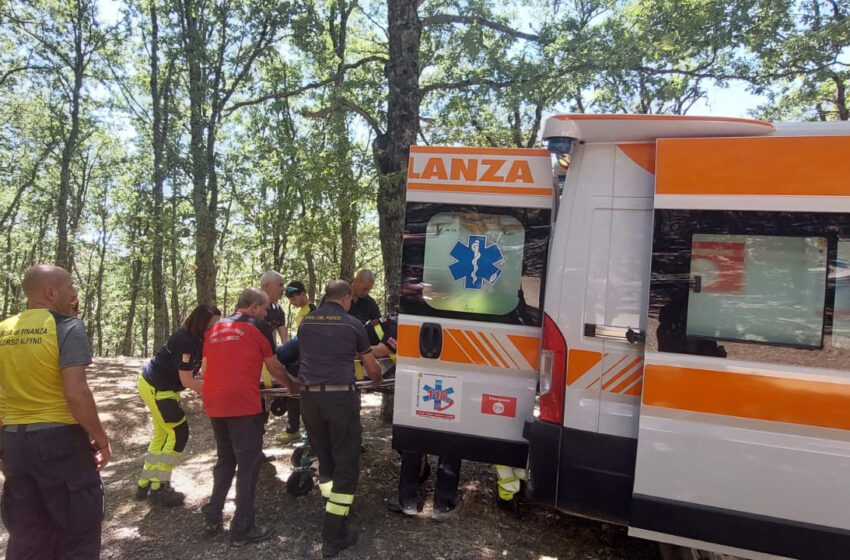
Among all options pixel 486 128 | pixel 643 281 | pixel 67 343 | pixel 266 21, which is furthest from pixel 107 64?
pixel 643 281

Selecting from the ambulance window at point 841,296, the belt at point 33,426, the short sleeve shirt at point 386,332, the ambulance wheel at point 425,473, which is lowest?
the ambulance wheel at point 425,473

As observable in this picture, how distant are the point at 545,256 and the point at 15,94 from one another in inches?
864

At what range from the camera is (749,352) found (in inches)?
101

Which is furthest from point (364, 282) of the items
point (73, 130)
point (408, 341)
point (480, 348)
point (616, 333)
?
point (73, 130)

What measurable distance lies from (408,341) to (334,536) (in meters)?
1.38

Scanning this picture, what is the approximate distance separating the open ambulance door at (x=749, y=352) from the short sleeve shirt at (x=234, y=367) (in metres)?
2.56

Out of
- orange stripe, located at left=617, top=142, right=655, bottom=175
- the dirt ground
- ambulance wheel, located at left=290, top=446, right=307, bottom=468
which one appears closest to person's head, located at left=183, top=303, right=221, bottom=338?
ambulance wheel, located at left=290, top=446, right=307, bottom=468

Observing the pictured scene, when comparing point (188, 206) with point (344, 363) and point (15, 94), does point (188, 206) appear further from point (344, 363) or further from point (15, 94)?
point (15, 94)

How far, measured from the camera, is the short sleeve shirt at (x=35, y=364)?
103 inches

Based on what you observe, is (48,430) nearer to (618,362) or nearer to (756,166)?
(618,362)

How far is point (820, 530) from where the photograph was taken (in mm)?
2418

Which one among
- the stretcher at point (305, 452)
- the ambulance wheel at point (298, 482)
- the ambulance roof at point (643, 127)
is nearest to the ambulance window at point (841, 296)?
the ambulance roof at point (643, 127)

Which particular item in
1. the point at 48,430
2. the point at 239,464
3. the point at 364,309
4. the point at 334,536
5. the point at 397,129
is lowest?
the point at 334,536

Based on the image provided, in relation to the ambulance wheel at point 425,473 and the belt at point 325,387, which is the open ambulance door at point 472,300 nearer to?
the belt at point 325,387
